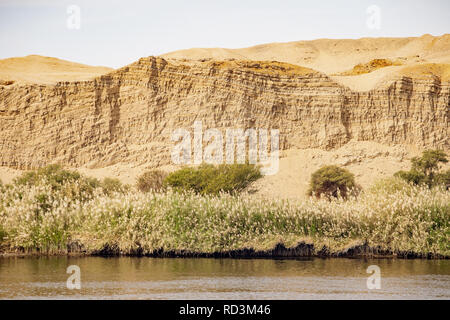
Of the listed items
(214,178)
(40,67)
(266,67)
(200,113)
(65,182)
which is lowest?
(214,178)

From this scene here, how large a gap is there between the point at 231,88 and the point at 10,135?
47.4ft

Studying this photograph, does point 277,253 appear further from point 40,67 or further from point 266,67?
point 40,67

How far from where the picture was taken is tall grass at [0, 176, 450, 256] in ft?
62.8

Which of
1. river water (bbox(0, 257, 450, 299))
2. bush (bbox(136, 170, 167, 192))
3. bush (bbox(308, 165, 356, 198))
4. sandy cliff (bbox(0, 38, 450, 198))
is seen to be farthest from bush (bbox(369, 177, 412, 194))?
bush (bbox(136, 170, 167, 192))

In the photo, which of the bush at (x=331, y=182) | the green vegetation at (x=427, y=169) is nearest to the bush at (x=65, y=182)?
the bush at (x=331, y=182)

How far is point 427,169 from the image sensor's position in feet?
122

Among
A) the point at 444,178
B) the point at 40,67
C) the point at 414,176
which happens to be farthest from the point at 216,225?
the point at 40,67

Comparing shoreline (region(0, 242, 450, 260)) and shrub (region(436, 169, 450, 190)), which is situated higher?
shrub (region(436, 169, 450, 190))

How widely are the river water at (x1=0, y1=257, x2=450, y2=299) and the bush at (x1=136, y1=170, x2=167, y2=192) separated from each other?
55.3ft

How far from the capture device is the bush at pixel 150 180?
35.6 metres

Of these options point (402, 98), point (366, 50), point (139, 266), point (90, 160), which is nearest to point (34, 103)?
point (90, 160)

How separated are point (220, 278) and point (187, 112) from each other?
25.6m

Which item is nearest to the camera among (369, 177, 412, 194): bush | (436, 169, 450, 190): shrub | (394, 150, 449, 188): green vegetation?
(369, 177, 412, 194): bush

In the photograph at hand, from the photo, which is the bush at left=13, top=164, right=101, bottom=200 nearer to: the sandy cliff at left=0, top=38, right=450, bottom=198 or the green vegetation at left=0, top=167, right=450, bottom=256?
the green vegetation at left=0, top=167, right=450, bottom=256
